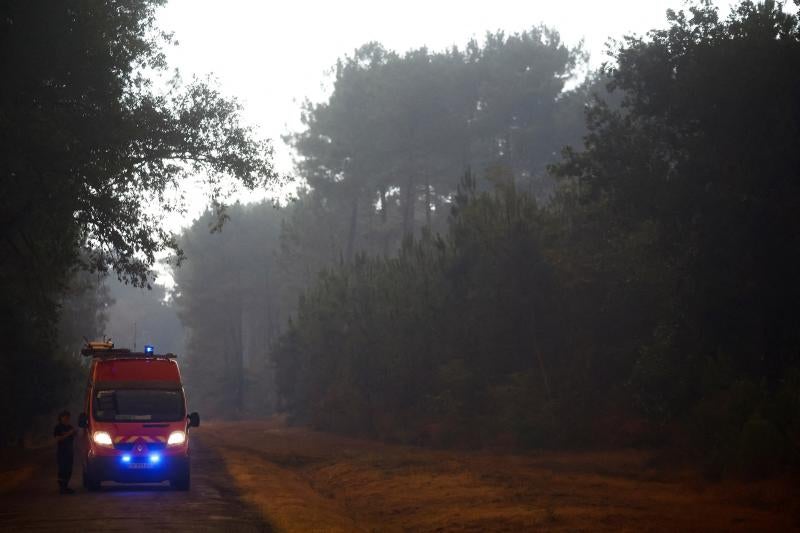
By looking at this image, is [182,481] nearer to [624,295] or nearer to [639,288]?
[639,288]

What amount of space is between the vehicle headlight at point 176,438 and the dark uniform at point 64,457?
2.22 m

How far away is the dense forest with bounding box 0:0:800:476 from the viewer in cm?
2503

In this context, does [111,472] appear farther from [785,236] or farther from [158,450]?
[785,236]

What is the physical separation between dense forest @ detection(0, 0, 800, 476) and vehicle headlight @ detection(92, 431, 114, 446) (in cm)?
525

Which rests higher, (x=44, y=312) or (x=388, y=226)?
(x=388, y=226)

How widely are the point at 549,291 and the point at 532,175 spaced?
1602 inches

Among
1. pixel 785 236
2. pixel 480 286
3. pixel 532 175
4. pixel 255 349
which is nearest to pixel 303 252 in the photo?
pixel 532 175

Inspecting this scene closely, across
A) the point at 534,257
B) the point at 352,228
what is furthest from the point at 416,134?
the point at 534,257

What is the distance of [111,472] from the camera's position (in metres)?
22.7

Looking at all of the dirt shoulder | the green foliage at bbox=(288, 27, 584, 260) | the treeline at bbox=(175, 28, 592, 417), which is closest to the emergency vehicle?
the dirt shoulder

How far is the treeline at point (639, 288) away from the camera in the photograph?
2731cm

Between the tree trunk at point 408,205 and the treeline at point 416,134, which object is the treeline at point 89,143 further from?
the tree trunk at point 408,205

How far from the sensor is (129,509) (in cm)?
1894

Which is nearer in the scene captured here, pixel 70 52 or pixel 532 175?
pixel 70 52
